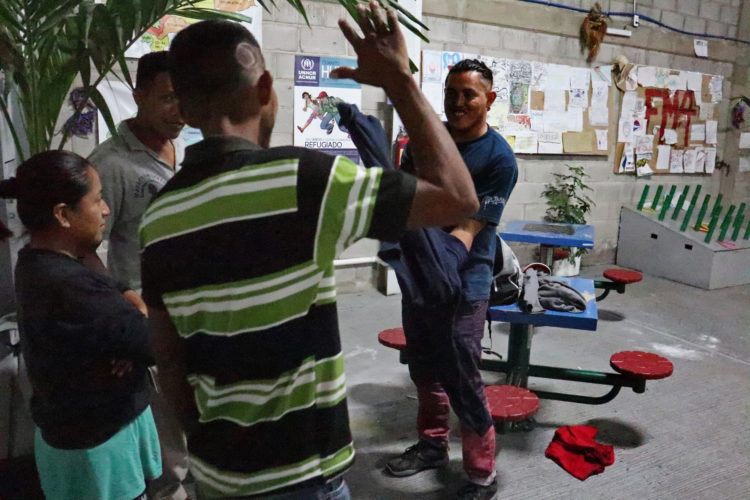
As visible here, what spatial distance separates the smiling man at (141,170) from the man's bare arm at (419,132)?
1.01m

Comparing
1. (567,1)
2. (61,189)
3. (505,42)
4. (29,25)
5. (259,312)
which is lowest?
(259,312)

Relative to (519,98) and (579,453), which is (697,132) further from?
(579,453)

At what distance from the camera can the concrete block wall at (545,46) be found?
13.5 ft

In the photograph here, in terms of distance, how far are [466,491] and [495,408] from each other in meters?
0.37

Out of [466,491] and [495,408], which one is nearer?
[466,491]

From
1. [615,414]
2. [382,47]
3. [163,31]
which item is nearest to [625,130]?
[615,414]

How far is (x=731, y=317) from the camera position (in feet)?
14.1

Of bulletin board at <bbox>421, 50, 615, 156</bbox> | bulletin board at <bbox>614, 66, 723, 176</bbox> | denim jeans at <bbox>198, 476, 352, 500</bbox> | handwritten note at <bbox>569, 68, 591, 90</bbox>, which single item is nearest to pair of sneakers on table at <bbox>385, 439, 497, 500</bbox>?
denim jeans at <bbox>198, 476, 352, 500</bbox>

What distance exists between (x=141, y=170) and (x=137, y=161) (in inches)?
1.3

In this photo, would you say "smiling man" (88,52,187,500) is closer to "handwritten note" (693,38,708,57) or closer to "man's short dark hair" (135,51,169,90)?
"man's short dark hair" (135,51,169,90)

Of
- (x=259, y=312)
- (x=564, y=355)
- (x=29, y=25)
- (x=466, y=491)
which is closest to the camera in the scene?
(x=259, y=312)

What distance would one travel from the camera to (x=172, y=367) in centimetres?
99

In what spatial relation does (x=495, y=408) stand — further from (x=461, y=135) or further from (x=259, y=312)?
(x=259, y=312)

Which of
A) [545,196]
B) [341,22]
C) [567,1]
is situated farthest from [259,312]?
[567,1]
